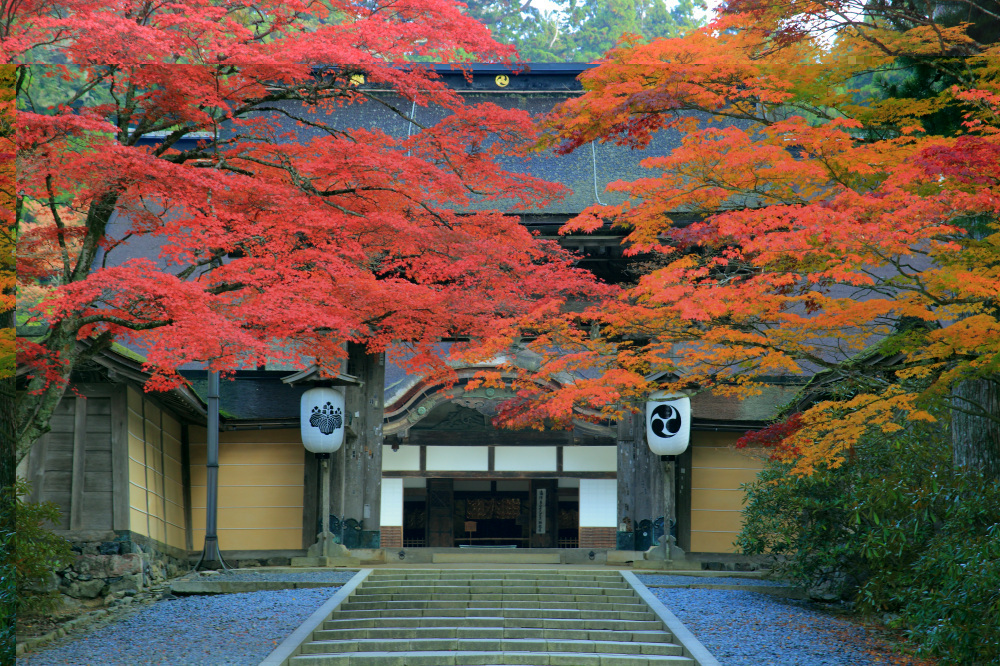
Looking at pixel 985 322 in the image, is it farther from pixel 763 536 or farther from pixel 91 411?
pixel 91 411

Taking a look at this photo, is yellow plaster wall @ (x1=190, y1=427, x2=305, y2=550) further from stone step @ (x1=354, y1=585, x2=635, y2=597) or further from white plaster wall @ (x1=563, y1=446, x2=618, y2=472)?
white plaster wall @ (x1=563, y1=446, x2=618, y2=472)

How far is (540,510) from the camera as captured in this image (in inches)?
714

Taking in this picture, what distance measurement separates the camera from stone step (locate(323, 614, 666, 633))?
29.0 feet

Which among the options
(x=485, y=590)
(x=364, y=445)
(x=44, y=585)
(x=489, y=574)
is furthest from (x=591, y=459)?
(x=44, y=585)

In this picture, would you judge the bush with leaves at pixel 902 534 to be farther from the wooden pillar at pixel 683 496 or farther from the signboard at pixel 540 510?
the signboard at pixel 540 510

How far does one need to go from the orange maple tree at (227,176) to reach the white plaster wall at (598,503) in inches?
282

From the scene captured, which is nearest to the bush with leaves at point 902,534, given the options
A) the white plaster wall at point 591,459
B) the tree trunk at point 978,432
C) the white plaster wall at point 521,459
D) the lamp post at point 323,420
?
the tree trunk at point 978,432

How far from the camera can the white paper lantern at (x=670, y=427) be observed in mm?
12461

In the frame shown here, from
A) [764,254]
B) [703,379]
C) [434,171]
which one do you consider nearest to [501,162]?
[434,171]

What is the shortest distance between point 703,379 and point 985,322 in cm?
286

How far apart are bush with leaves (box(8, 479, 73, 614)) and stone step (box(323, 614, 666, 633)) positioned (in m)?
2.64

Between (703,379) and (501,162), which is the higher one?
(501,162)

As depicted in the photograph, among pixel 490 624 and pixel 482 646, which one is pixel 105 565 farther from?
pixel 482 646

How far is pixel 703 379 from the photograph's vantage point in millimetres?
8781
